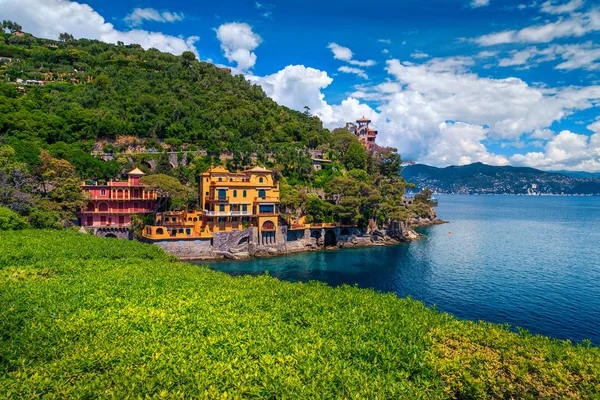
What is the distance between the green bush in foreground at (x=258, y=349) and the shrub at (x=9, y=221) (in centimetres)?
1899

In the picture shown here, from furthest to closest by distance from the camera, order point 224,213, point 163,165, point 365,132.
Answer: point 365,132 → point 163,165 → point 224,213

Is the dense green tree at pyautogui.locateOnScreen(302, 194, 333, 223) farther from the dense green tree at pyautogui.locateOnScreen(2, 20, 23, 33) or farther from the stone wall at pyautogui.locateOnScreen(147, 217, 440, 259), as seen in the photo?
the dense green tree at pyautogui.locateOnScreen(2, 20, 23, 33)

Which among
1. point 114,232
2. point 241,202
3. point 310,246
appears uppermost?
point 241,202

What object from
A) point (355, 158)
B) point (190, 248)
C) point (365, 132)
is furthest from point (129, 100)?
point (365, 132)

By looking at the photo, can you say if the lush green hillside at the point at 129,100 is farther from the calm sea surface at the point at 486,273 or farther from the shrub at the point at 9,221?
the calm sea surface at the point at 486,273

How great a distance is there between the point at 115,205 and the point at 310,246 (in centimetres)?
2899

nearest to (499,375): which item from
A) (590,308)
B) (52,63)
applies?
(590,308)

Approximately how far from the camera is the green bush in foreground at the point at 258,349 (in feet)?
28.2

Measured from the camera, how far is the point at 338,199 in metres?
59.2

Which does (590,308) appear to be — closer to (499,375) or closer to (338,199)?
(499,375)

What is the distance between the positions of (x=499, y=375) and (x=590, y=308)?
26730 millimetres

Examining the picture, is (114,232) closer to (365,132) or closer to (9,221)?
(9,221)

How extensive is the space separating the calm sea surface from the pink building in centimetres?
1543

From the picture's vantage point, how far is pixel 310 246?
5369 cm
